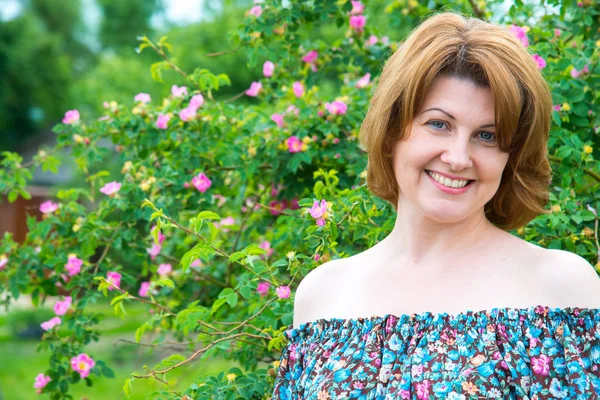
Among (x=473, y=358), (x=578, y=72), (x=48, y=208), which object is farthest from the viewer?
(x=48, y=208)

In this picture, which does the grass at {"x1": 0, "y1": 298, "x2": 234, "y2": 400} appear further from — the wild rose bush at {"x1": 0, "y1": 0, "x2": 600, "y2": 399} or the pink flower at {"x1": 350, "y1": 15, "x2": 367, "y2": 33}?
the pink flower at {"x1": 350, "y1": 15, "x2": 367, "y2": 33}

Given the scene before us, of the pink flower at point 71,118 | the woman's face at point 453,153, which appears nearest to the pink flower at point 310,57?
the pink flower at point 71,118

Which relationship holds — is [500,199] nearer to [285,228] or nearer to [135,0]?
[285,228]

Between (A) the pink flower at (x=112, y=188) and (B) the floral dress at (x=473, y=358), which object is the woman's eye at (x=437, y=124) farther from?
(A) the pink flower at (x=112, y=188)

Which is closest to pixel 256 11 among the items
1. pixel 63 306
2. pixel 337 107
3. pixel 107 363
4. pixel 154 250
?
pixel 337 107

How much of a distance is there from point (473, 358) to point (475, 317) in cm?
8

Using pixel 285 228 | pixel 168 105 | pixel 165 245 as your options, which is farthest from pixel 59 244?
pixel 285 228

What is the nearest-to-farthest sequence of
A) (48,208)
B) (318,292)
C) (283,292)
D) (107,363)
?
(318,292) → (283,292) → (48,208) → (107,363)

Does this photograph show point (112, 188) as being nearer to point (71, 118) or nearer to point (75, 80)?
point (71, 118)

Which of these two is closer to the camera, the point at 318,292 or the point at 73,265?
the point at 318,292

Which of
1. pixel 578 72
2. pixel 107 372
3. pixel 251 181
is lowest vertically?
pixel 107 372

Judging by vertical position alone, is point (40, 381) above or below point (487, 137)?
above

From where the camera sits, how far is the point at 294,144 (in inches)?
106

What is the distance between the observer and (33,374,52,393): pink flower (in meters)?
2.75
